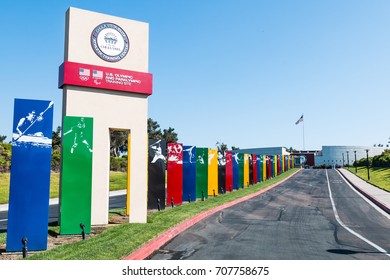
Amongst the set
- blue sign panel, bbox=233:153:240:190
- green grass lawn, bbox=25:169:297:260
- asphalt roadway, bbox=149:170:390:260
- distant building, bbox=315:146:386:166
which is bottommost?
asphalt roadway, bbox=149:170:390:260

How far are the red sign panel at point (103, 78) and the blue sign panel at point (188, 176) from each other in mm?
8142

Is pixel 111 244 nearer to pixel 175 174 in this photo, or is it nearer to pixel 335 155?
pixel 175 174

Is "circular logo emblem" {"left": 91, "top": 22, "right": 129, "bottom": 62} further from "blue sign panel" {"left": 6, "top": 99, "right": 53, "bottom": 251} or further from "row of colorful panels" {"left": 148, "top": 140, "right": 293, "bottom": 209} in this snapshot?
"row of colorful panels" {"left": 148, "top": 140, "right": 293, "bottom": 209}

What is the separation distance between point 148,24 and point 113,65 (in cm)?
261

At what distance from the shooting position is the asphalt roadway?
9.40m

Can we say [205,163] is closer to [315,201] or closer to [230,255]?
[315,201]

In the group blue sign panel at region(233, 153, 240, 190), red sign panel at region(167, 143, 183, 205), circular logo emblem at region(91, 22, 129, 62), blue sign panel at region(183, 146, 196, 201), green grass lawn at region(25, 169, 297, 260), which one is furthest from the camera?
blue sign panel at region(233, 153, 240, 190)

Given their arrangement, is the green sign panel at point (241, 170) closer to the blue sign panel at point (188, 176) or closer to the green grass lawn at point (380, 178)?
the blue sign panel at point (188, 176)

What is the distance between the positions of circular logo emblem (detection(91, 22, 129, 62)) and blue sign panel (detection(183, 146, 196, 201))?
30.9ft

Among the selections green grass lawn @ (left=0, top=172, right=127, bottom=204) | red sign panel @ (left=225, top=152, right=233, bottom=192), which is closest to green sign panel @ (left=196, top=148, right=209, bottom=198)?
red sign panel @ (left=225, top=152, right=233, bottom=192)

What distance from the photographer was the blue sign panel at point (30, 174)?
9.80m

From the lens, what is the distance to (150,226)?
12.7 metres
